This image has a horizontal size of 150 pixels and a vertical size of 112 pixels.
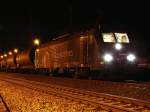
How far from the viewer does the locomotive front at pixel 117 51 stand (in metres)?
17.9

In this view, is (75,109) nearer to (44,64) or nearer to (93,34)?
(93,34)

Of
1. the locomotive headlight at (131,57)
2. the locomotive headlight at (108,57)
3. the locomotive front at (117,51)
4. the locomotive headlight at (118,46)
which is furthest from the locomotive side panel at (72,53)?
the locomotive headlight at (131,57)

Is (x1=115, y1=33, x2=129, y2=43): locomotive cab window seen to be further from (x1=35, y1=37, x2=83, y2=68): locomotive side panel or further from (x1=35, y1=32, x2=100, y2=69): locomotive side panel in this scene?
(x1=35, y1=37, x2=83, y2=68): locomotive side panel

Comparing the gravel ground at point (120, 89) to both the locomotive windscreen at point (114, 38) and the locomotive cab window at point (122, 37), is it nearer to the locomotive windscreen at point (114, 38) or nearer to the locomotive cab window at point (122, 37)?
the locomotive windscreen at point (114, 38)

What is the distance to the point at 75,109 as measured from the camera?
907cm

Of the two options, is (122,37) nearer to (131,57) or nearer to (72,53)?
(131,57)

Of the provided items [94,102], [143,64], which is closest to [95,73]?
[143,64]

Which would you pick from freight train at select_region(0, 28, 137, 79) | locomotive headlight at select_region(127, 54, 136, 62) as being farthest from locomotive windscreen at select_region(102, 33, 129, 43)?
locomotive headlight at select_region(127, 54, 136, 62)

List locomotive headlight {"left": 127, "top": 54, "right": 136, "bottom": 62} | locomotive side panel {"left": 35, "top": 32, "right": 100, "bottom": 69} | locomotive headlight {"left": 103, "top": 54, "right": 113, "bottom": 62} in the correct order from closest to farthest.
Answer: locomotive headlight {"left": 103, "top": 54, "right": 113, "bottom": 62} → locomotive headlight {"left": 127, "top": 54, "right": 136, "bottom": 62} → locomotive side panel {"left": 35, "top": 32, "right": 100, "bottom": 69}

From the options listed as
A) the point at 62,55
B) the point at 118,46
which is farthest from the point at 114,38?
the point at 62,55

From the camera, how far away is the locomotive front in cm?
1792

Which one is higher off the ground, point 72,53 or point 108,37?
point 108,37

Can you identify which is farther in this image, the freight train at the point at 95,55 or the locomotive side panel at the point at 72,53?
the locomotive side panel at the point at 72,53

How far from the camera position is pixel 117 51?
1822 centimetres
